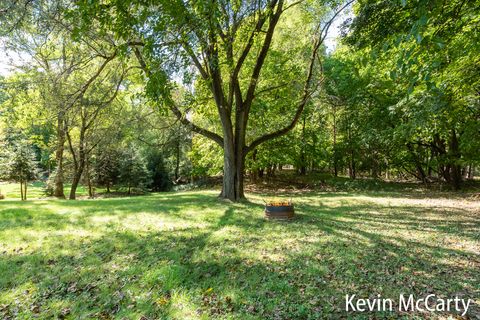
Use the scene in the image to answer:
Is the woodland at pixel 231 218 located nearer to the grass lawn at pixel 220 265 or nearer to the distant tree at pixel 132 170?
the grass lawn at pixel 220 265

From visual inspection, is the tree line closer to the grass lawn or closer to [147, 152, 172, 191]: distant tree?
[147, 152, 172, 191]: distant tree

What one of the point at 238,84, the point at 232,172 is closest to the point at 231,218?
the point at 232,172

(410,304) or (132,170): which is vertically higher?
(132,170)

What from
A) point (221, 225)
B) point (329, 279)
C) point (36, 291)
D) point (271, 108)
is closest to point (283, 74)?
point (271, 108)

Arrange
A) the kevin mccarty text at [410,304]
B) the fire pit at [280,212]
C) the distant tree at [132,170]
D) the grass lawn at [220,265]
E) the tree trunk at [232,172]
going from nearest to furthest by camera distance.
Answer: the kevin mccarty text at [410,304] → the grass lawn at [220,265] → the fire pit at [280,212] → the tree trunk at [232,172] → the distant tree at [132,170]

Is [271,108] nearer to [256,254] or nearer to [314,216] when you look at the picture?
[314,216]

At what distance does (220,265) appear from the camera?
3975mm

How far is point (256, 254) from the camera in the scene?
435 cm

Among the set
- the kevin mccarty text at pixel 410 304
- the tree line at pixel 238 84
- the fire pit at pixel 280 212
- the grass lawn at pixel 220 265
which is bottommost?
the kevin mccarty text at pixel 410 304

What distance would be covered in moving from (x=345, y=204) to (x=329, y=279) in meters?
6.62

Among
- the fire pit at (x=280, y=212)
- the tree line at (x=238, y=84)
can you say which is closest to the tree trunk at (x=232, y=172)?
the tree line at (x=238, y=84)

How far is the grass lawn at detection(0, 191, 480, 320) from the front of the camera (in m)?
2.98

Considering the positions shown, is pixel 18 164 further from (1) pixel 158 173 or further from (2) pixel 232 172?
(2) pixel 232 172

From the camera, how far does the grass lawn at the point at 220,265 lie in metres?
2.98
